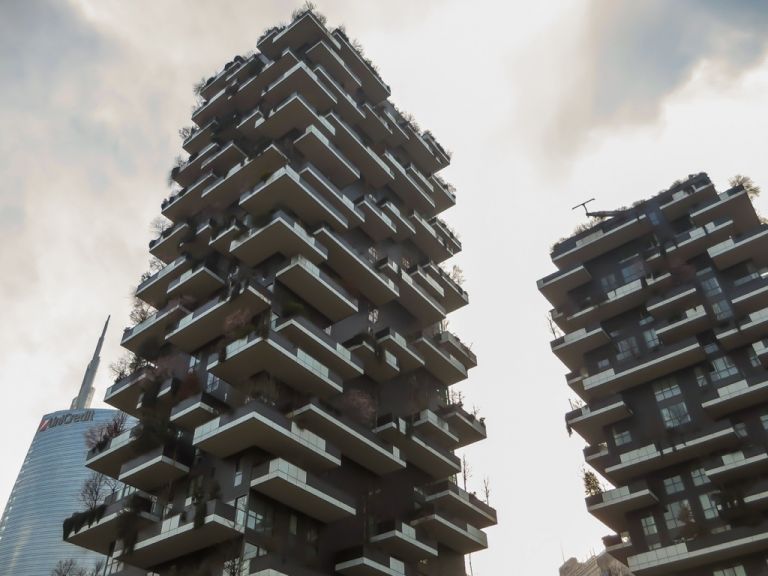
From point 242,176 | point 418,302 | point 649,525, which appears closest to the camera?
point 649,525

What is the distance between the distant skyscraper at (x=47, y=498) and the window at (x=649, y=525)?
14789 cm

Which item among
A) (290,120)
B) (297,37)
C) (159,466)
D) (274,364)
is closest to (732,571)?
(274,364)

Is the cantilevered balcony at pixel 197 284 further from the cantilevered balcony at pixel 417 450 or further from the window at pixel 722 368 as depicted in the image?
the window at pixel 722 368

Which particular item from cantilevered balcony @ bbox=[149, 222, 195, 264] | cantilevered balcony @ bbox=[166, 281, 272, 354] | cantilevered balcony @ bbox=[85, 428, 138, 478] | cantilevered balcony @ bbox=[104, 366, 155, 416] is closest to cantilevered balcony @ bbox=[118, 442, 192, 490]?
cantilevered balcony @ bbox=[85, 428, 138, 478]

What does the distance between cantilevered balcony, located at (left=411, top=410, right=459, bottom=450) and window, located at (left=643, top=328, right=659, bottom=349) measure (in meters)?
21.6

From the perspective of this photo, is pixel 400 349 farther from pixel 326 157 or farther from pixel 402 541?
pixel 326 157

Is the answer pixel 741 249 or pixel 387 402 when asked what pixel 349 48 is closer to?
pixel 387 402

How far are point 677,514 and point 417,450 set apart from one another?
22.2 m

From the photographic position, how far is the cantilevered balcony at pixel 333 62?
6838cm

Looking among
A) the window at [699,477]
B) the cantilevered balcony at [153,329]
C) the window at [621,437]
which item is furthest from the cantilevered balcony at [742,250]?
the cantilevered balcony at [153,329]

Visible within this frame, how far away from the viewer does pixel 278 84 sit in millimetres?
63094

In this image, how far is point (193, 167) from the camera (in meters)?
66.9

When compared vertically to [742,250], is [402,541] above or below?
below

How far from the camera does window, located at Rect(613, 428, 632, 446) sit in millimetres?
61028
